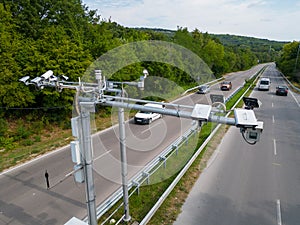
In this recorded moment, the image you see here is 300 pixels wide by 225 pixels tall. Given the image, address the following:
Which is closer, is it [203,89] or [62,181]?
[62,181]

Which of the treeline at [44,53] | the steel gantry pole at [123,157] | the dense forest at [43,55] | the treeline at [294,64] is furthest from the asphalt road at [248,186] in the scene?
the treeline at [294,64]

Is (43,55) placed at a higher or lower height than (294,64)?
higher

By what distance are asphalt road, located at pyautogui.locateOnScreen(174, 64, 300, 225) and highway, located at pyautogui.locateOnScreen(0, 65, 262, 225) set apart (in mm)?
3327

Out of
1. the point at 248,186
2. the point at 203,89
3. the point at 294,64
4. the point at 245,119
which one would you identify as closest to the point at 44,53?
the point at 248,186

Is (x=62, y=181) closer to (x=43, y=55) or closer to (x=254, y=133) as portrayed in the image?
(x=254, y=133)

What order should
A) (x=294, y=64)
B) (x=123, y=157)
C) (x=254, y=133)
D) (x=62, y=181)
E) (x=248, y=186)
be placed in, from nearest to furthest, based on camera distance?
(x=254, y=133) → (x=123, y=157) → (x=62, y=181) → (x=248, y=186) → (x=294, y=64)

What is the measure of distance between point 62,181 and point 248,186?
7.35m

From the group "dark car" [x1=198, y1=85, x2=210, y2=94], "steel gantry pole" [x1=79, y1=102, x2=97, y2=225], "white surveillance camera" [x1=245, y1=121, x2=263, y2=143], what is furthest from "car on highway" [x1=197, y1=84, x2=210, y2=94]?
"white surveillance camera" [x1=245, y1=121, x2=263, y2=143]

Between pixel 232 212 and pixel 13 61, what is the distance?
52.8 ft

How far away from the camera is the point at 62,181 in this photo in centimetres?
801

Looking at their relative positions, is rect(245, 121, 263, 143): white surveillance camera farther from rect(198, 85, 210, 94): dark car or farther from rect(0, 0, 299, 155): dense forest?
rect(198, 85, 210, 94): dark car

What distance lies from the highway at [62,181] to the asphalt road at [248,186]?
3.33 meters

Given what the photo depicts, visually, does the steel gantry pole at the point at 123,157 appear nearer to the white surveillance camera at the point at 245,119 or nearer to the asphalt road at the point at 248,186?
the asphalt road at the point at 248,186

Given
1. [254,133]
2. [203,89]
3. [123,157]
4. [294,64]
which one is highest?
[294,64]
